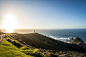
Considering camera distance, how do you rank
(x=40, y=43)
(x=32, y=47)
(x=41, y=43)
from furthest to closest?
(x=41, y=43) < (x=40, y=43) < (x=32, y=47)

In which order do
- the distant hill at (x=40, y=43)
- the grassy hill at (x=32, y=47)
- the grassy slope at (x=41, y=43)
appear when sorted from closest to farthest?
the grassy hill at (x=32, y=47) < the distant hill at (x=40, y=43) < the grassy slope at (x=41, y=43)

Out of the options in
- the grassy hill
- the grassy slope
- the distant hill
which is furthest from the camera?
the grassy slope

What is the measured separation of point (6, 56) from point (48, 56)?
15.7ft

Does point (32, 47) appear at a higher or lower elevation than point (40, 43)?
higher

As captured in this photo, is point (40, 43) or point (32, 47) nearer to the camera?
point (32, 47)

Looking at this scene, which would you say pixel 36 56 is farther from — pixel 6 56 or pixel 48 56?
pixel 6 56

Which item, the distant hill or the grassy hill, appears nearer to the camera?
the grassy hill

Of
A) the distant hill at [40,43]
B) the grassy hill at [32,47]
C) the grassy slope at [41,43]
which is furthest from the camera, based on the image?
the grassy slope at [41,43]

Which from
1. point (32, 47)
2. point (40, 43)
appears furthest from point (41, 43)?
point (32, 47)

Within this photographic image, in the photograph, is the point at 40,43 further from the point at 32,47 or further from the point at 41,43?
the point at 32,47

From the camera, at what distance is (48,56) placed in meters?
7.56

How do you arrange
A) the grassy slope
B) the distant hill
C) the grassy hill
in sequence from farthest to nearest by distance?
the grassy slope, the distant hill, the grassy hill

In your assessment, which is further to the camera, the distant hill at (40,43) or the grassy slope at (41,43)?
the grassy slope at (41,43)

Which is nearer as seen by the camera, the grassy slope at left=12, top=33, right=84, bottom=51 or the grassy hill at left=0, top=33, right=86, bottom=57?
the grassy hill at left=0, top=33, right=86, bottom=57
